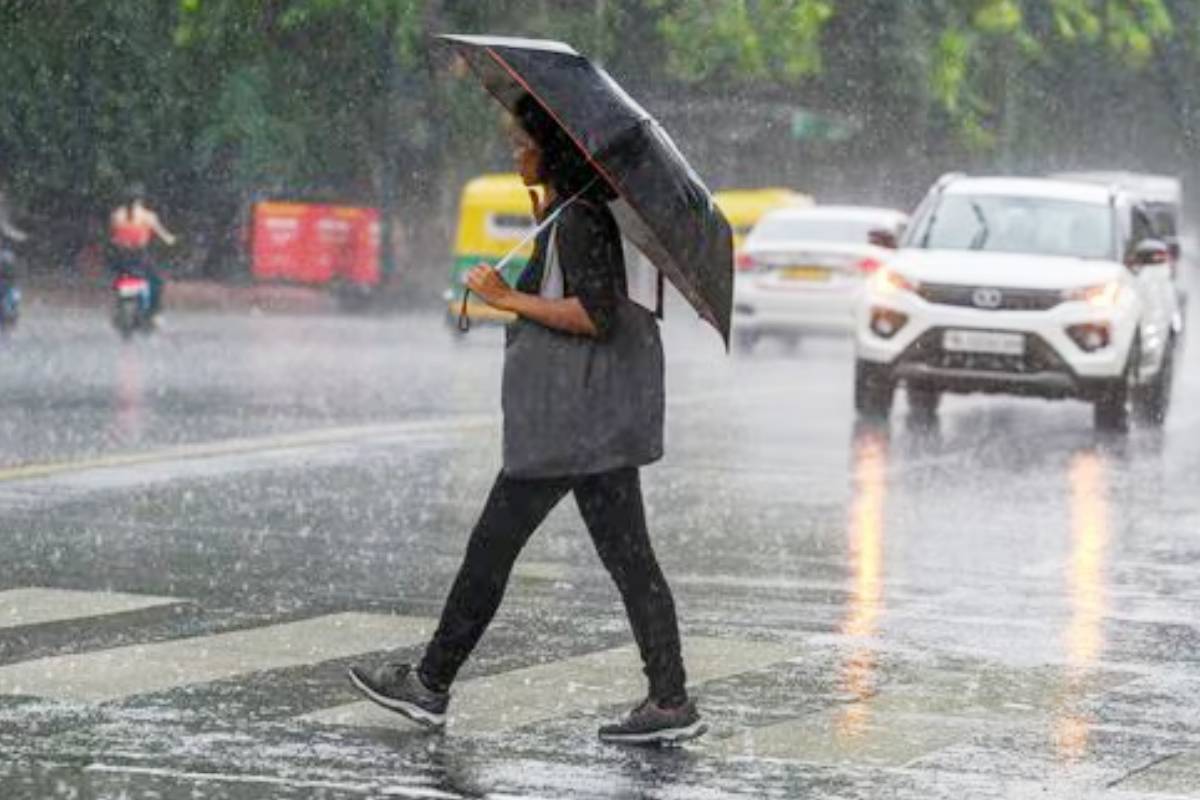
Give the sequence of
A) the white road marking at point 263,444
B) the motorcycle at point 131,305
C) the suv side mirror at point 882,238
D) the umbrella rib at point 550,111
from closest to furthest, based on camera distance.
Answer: the umbrella rib at point 550,111 < the white road marking at point 263,444 < the suv side mirror at point 882,238 < the motorcycle at point 131,305

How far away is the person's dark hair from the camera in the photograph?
9.41 meters

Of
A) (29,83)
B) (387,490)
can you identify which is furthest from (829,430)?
(29,83)

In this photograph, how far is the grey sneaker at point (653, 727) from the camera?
30.4 feet

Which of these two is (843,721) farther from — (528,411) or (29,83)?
(29,83)

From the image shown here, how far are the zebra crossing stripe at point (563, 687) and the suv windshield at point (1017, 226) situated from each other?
1337 cm

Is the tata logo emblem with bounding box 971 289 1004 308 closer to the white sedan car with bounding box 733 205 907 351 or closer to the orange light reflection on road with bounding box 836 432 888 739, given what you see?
the orange light reflection on road with bounding box 836 432 888 739

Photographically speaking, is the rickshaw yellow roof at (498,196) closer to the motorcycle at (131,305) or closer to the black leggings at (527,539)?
the motorcycle at (131,305)

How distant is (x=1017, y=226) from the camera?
81.8 ft

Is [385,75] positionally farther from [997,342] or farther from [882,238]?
[997,342]

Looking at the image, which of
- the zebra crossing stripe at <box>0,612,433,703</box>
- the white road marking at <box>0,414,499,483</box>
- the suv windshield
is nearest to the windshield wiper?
the suv windshield

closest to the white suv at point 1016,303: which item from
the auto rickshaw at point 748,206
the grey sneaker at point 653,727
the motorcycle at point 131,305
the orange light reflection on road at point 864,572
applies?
the orange light reflection on road at point 864,572

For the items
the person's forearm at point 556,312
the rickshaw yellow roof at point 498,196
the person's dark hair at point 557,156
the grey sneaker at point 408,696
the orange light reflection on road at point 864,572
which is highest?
the person's dark hair at point 557,156

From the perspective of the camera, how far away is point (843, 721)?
9.79 m

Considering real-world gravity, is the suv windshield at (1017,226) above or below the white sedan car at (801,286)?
above
